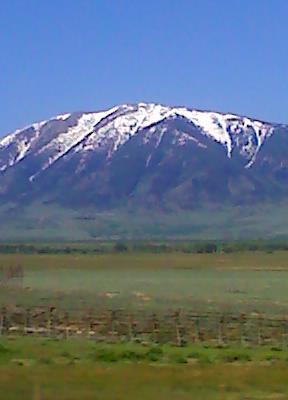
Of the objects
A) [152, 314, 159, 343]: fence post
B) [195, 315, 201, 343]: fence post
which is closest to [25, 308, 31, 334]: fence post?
[152, 314, 159, 343]: fence post

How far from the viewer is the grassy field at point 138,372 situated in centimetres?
2283

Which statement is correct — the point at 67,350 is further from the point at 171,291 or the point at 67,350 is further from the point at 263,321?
the point at 171,291

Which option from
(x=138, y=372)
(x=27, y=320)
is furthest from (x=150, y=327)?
(x=138, y=372)

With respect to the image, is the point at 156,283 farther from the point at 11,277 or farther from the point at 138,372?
the point at 138,372

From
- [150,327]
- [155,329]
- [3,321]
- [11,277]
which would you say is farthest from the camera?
[11,277]

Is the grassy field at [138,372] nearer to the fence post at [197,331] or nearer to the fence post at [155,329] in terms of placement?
the fence post at [197,331]

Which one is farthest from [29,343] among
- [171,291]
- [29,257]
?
[29,257]

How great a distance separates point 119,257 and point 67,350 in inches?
5031

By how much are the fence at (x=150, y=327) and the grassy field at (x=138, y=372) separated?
5655 millimetres

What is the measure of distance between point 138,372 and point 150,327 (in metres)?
23.3

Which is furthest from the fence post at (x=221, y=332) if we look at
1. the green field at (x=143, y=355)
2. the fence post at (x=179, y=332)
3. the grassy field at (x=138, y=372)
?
the grassy field at (x=138, y=372)

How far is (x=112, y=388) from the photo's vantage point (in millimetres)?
23609

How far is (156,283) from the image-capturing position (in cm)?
9644

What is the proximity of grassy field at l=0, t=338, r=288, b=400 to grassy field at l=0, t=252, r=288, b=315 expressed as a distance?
1072 inches
